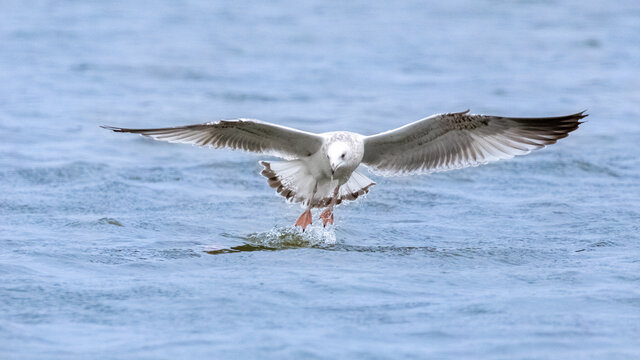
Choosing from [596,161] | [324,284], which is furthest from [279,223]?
[596,161]

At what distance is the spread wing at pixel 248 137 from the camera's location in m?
8.87

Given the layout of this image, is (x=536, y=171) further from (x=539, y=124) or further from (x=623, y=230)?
(x=539, y=124)

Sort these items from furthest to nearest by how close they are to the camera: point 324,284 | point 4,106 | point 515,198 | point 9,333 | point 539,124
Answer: point 4,106, point 515,198, point 539,124, point 324,284, point 9,333

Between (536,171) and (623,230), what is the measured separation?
3.10m

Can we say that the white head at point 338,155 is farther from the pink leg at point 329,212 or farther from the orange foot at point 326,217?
the orange foot at point 326,217

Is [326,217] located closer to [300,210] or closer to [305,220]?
[305,220]

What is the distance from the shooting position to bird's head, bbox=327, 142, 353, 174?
28.1ft

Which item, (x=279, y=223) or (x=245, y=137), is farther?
(x=279, y=223)

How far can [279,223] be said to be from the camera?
9.99 m

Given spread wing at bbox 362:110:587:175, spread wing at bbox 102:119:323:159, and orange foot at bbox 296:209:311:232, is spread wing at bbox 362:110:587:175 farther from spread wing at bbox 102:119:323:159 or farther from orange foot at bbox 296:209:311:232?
orange foot at bbox 296:209:311:232

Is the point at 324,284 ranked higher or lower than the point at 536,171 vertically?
lower

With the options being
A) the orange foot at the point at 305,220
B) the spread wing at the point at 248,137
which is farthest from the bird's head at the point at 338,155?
the orange foot at the point at 305,220

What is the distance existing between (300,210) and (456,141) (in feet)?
7.15

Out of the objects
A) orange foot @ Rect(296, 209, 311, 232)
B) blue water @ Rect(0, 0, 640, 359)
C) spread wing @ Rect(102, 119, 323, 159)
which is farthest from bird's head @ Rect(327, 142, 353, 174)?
orange foot @ Rect(296, 209, 311, 232)
